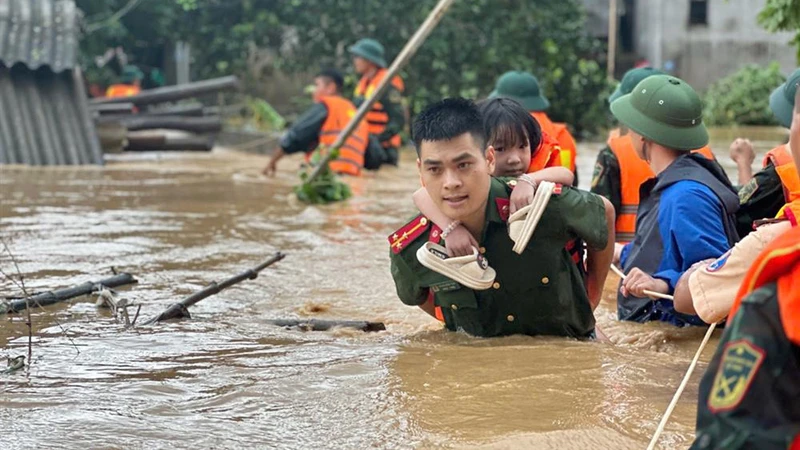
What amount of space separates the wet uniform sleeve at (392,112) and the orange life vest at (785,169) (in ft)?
32.2

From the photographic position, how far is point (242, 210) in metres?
11.1

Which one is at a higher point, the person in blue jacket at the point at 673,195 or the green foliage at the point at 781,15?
the green foliage at the point at 781,15

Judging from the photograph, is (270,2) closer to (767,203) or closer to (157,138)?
(157,138)

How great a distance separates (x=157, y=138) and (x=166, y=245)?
9.62 metres

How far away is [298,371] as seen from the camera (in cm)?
467

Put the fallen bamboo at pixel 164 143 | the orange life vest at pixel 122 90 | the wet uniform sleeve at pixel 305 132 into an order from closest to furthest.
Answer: the wet uniform sleeve at pixel 305 132
the fallen bamboo at pixel 164 143
the orange life vest at pixel 122 90

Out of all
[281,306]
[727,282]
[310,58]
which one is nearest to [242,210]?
[281,306]

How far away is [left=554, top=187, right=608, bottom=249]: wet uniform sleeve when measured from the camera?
15.7ft

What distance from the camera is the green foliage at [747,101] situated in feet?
88.6

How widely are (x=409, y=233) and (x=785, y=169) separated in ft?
5.61

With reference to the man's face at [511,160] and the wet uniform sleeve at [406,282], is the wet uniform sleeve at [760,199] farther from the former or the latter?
the wet uniform sleeve at [406,282]

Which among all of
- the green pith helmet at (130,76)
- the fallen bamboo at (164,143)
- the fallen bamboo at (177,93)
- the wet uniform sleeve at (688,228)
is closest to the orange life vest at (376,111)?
the fallen bamboo at (177,93)

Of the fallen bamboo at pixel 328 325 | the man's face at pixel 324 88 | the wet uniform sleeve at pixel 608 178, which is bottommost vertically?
the man's face at pixel 324 88

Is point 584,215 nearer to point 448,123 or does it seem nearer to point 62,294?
point 448,123
